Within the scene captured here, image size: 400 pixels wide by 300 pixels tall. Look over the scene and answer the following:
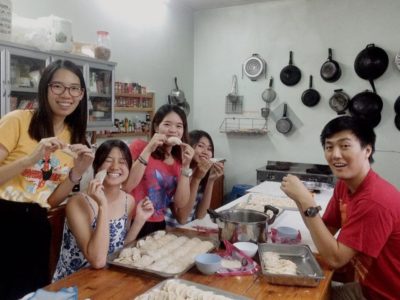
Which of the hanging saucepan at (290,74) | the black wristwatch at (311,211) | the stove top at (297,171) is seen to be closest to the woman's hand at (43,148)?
the black wristwatch at (311,211)

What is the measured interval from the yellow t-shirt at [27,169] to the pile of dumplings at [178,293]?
0.81 meters

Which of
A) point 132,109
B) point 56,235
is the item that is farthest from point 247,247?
point 132,109

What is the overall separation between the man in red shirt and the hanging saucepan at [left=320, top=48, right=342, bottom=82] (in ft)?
9.75

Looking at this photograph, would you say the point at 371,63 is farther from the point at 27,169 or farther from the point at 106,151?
the point at 27,169

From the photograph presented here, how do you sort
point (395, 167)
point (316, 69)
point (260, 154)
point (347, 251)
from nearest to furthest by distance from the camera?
point (347, 251)
point (395, 167)
point (316, 69)
point (260, 154)

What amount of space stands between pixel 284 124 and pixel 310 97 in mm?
490

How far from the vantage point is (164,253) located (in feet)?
5.08

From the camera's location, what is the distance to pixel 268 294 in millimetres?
1281

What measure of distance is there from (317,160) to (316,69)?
46.9 inches

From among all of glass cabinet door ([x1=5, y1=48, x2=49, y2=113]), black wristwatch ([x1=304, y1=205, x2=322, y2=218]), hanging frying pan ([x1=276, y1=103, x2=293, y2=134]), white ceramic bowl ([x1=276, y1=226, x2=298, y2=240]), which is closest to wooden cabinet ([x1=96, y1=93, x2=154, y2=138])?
glass cabinet door ([x1=5, y1=48, x2=49, y2=113])

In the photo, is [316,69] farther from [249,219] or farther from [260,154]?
[249,219]

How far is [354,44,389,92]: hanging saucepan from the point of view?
409 centimetres

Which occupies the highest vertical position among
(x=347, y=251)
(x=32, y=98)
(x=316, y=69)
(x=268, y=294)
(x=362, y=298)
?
(x=316, y=69)

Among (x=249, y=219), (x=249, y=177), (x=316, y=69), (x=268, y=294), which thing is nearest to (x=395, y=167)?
(x=316, y=69)
